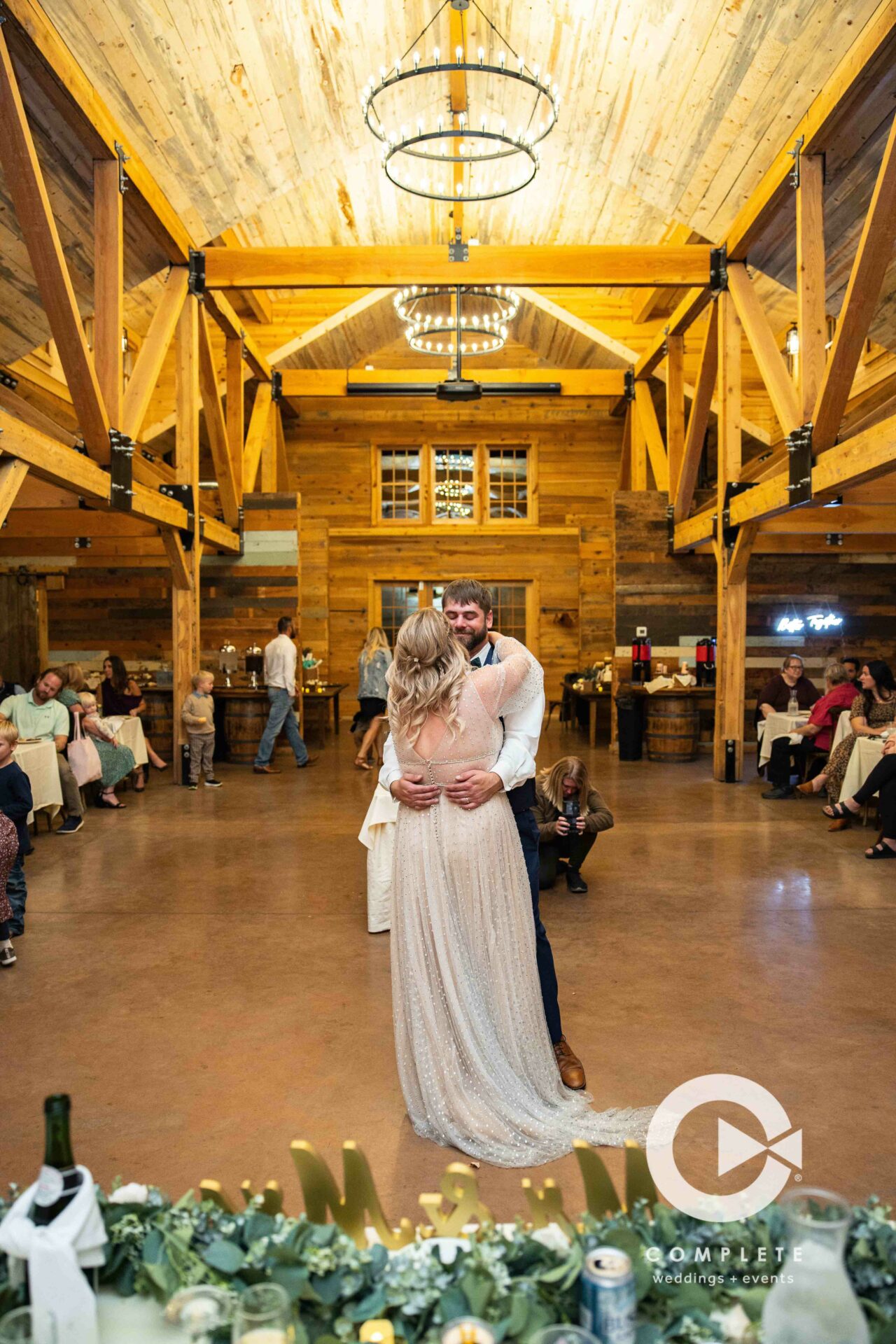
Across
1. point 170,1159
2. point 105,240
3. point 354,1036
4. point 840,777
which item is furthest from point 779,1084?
point 105,240

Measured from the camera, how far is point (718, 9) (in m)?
7.14

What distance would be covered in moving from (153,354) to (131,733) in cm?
337

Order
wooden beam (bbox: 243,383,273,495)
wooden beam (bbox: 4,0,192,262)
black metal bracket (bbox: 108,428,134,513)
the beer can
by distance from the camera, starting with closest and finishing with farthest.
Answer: the beer can < wooden beam (bbox: 4,0,192,262) < black metal bracket (bbox: 108,428,134,513) < wooden beam (bbox: 243,383,273,495)

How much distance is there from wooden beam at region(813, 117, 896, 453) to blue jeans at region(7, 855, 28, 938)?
5.87m

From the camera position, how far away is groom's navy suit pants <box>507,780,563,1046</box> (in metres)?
2.92

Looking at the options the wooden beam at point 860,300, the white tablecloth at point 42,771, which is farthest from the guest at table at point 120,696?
the wooden beam at point 860,300

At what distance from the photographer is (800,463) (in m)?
7.25

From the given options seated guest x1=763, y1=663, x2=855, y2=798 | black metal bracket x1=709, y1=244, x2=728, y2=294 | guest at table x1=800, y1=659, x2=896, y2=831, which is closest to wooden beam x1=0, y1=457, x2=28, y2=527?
guest at table x1=800, y1=659, x2=896, y2=831

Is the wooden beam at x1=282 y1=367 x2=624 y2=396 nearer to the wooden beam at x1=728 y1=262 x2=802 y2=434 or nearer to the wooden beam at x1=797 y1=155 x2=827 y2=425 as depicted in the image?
the wooden beam at x1=728 y1=262 x2=802 y2=434

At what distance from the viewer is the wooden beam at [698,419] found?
9984 millimetres

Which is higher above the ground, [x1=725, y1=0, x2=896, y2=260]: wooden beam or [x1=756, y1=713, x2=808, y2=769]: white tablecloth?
[x1=725, y1=0, x2=896, y2=260]: wooden beam

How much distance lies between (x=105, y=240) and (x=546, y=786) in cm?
538

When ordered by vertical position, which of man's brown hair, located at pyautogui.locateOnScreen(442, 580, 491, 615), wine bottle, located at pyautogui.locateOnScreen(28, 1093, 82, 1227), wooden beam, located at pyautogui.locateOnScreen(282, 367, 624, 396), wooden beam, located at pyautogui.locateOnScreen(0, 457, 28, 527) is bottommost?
wine bottle, located at pyautogui.locateOnScreen(28, 1093, 82, 1227)

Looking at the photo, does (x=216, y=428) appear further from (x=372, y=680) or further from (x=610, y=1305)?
(x=610, y=1305)
